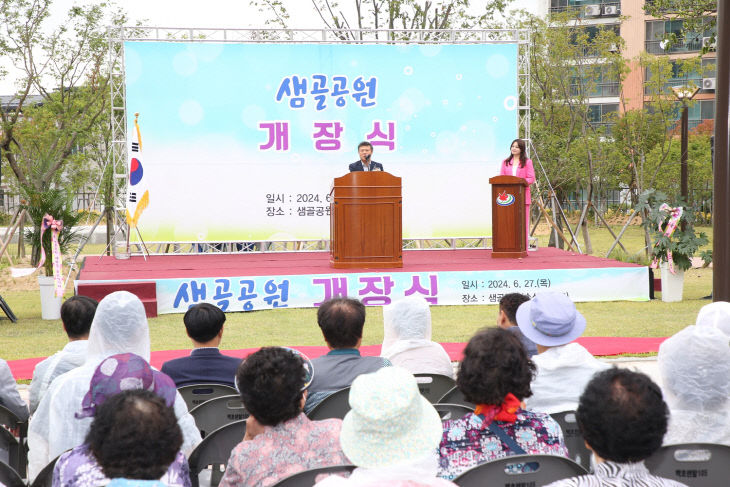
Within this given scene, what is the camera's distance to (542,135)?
56.4ft

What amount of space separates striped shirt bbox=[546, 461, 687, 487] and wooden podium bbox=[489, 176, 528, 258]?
292 inches

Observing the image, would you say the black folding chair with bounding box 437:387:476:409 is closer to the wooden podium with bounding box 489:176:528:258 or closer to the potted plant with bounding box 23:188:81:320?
the wooden podium with bounding box 489:176:528:258

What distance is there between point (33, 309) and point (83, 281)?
85.2 inches

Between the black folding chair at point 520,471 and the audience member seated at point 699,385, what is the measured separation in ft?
1.69

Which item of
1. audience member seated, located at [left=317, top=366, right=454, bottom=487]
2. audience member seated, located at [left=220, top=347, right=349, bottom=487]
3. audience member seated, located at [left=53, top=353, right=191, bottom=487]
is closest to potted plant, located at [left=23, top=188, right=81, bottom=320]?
audience member seated, located at [left=53, top=353, right=191, bottom=487]

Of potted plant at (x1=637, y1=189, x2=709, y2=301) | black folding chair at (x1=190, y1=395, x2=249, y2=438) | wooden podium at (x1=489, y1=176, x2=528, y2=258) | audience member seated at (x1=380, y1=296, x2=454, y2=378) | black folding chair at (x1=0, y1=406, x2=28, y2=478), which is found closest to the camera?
black folding chair at (x1=0, y1=406, x2=28, y2=478)

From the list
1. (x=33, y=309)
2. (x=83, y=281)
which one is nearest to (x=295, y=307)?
(x=83, y=281)

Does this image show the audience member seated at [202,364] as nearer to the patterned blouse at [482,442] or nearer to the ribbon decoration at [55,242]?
the patterned blouse at [482,442]

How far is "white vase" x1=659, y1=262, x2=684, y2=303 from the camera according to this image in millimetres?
9016

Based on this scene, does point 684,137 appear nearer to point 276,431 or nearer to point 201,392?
point 201,392

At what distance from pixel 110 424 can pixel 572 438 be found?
5.22 ft

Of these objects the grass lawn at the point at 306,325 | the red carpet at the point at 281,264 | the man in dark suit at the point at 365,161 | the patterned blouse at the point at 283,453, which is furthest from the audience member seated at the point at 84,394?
the man in dark suit at the point at 365,161

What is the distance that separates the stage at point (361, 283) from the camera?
8188 mm

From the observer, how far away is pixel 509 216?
9305mm
